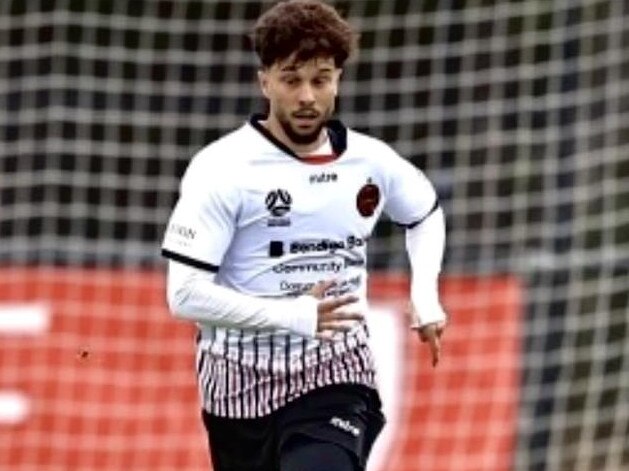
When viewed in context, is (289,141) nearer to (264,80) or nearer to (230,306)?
(264,80)

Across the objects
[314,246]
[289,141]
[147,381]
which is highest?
[289,141]

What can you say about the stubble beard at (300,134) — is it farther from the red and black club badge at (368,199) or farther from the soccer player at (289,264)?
the red and black club badge at (368,199)

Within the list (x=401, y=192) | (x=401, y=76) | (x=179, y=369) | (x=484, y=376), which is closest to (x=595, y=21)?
(x=401, y=76)

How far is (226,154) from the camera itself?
6109 millimetres

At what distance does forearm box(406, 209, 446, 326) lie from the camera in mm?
6387

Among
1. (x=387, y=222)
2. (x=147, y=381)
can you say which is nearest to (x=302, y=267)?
(x=147, y=381)

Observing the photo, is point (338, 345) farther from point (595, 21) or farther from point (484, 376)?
point (595, 21)

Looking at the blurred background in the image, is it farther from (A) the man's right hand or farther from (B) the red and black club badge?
(A) the man's right hand

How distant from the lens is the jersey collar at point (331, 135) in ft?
20.2

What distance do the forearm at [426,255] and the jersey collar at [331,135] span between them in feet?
1.28

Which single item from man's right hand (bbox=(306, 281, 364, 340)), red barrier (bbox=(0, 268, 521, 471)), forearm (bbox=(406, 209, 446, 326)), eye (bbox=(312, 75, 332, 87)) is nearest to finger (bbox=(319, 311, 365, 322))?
man's right hand (bbox=(306, 281, 364, 340))

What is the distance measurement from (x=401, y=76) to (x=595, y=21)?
2.93 ft

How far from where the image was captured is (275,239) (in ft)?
20.2

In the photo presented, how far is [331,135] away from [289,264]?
0.32m
